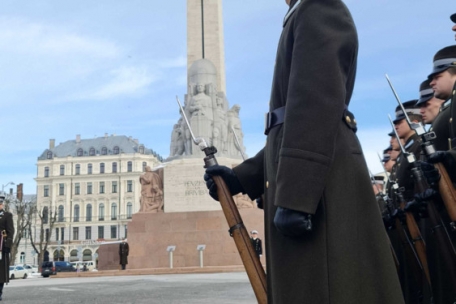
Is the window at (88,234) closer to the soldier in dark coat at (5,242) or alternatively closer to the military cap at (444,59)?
Answer: the soldier in dark coat at (5,242)

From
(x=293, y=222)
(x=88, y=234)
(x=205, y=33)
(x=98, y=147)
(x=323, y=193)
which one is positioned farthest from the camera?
(x=98, y=147)

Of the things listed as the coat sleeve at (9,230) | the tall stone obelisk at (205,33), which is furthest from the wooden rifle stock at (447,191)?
the tall stone obelisk at (205,33)

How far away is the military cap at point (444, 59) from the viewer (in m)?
4.25

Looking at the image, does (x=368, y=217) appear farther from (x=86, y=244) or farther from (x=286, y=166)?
(x=86, y=244)

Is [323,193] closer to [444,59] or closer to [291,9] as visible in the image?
[291,9]

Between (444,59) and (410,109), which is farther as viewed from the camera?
(410,109)

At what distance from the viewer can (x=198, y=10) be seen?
78.9ft

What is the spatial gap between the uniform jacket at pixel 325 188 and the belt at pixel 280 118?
0.4 inches

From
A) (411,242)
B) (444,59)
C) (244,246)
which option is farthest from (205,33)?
(244,246)

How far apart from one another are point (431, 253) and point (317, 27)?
2229 mm

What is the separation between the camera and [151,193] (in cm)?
1941

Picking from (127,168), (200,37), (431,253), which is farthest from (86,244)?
(431,253)

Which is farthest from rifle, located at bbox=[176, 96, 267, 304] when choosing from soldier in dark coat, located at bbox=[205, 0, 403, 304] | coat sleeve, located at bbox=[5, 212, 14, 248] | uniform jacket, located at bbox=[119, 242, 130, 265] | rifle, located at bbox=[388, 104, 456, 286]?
uniform jacket, located at bbox=[119, 242, 130, 265]

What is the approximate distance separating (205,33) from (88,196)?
59900 mm
